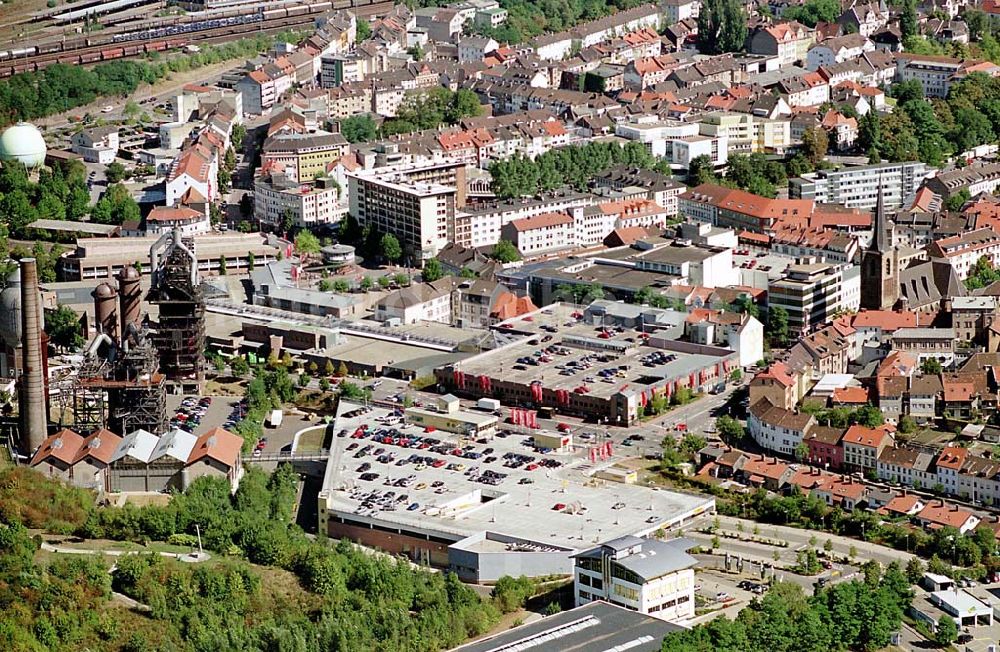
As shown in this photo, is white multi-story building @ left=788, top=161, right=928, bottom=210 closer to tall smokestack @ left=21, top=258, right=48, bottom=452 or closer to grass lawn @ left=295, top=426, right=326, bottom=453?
grass lawn @ left=295, top=426, right=326, bottom=453

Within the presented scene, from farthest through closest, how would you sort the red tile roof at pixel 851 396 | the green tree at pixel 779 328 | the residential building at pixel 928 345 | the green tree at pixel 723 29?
the green tree at pixel 723 29 → the green tree at pixel 779 328 → the residential building at pixel 928 345 → the red tile roof at pixel 851 396

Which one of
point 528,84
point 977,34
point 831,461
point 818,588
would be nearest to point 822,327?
point 831,461

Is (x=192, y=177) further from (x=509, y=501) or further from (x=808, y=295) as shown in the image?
(x=509, y=501)

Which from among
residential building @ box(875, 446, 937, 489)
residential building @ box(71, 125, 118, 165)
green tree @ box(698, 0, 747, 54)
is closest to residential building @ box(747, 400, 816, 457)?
residential building @ box(875, 446, 937, 489)

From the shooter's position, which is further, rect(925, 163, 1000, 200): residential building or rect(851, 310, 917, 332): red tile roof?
rect(925, 163, 1000, 200): residential building

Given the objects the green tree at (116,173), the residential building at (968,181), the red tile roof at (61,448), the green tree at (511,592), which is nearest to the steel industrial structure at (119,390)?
the red tile roof at (61,448)

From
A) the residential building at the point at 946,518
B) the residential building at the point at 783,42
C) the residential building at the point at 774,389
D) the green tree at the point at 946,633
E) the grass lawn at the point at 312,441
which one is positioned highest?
the residential building at the point at 783,42

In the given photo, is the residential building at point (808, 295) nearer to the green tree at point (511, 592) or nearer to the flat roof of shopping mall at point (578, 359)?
the flat roof of shopping mall at point (578, 359)

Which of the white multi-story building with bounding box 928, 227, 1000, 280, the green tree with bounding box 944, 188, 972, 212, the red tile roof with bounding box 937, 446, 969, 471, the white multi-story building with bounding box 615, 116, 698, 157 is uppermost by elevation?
the white multi-story building with bounding box 615, 116, 698, 157
